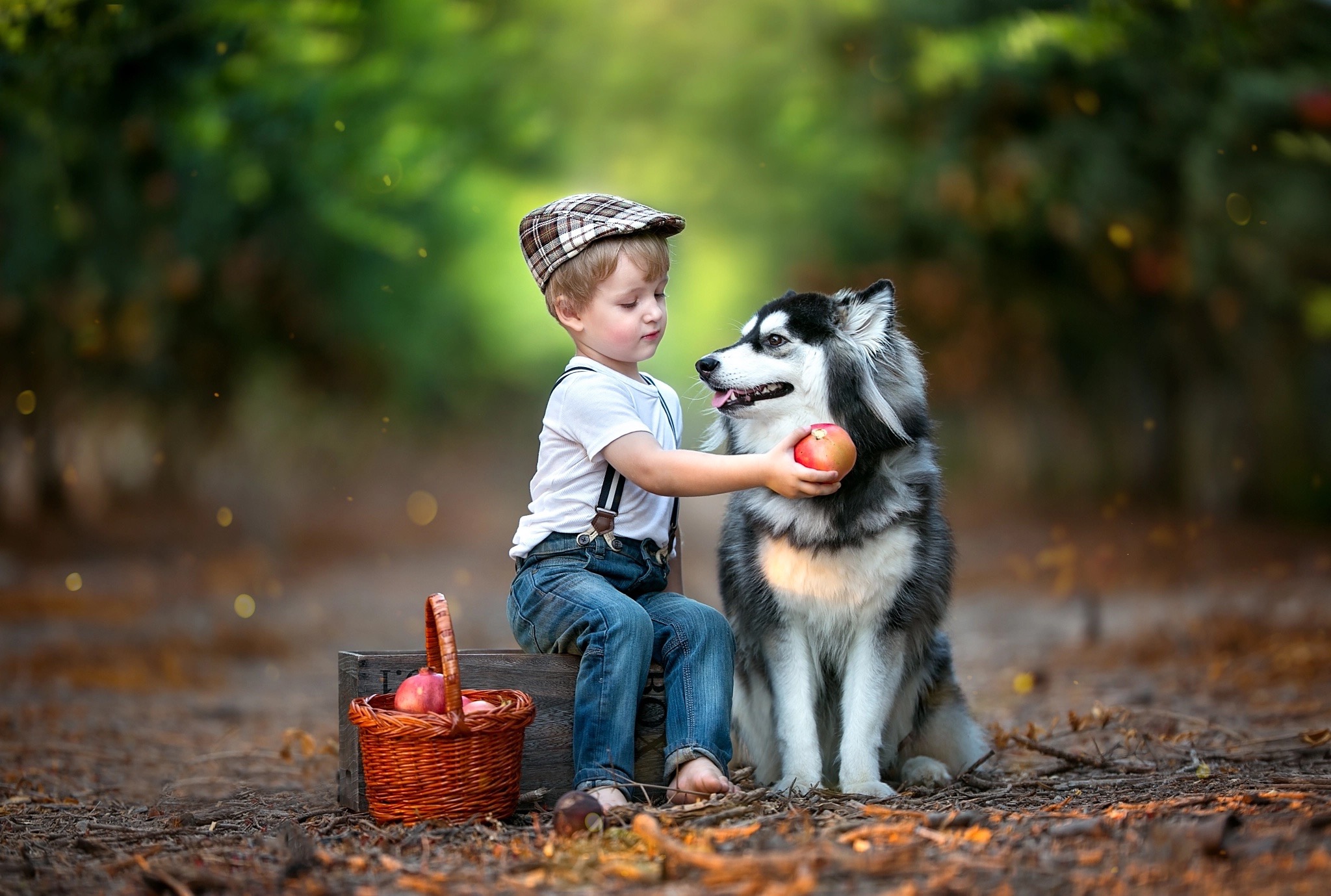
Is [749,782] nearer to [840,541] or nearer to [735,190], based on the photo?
[840,541]

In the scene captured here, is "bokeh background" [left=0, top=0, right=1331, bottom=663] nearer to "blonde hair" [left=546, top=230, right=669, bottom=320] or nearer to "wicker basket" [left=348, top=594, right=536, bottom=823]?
"blonde hair" [left=546, top=230, right=669, bottom=320]

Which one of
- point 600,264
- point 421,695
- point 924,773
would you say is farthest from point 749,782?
point 600,264

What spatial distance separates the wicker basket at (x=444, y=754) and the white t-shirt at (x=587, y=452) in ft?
1.56

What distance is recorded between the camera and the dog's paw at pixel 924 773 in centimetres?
349

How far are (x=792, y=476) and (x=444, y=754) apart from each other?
3.67 feet

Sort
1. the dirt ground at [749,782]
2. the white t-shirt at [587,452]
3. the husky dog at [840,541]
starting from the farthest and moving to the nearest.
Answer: the husky dog at [840,541] < the white t-shirt at [587,452] < the dirt ground at [749,782]

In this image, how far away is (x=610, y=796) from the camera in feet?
9.75

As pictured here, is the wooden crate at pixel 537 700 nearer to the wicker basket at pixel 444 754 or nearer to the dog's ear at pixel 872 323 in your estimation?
the wicker basket at pixel 444 754

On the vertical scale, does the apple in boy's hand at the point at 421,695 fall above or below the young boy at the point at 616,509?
below

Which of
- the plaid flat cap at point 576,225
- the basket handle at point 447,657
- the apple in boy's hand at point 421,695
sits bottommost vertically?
the apple in boy's hand at point 421,695

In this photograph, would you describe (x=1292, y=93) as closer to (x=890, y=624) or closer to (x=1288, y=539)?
(x=1288, y=539)

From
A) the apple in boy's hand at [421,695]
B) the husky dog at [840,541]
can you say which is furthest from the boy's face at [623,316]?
the apple in boy's hand at [421,695]

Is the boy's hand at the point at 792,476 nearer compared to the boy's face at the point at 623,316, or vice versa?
the boy's hand at the point at 792,476

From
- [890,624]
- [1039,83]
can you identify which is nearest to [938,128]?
[1039,83]
